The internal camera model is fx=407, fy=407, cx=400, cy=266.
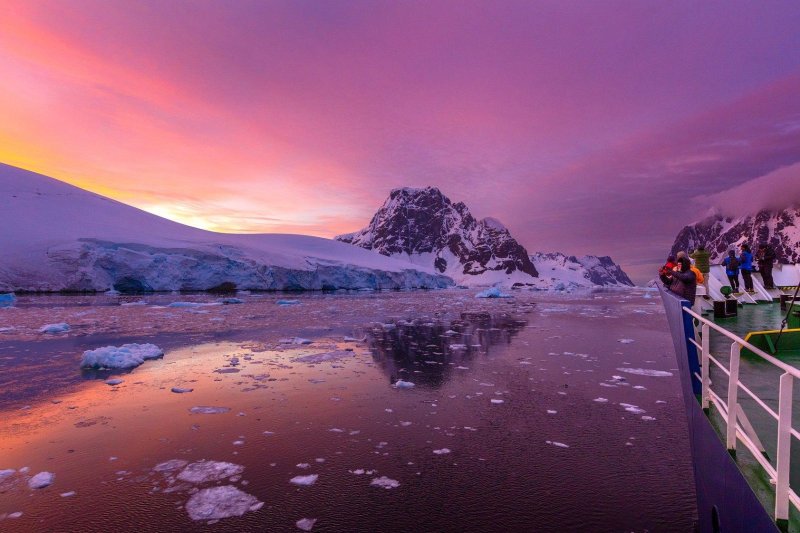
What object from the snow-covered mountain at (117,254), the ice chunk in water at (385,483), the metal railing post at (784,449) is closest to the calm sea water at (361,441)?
the ice chunk in water at (385,483)

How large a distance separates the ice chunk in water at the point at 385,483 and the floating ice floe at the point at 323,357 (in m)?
6.26

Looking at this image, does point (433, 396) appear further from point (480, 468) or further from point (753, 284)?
point (753, 284)

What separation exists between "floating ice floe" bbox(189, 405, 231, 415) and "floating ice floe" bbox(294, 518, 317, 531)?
11.5 ft

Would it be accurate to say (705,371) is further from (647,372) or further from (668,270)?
(668,270)

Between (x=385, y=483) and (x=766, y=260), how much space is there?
52.1 ft

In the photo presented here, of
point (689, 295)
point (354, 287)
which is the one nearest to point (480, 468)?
point (689, 295)

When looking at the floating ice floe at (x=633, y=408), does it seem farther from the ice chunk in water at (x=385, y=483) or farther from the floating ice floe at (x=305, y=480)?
the floating ice floe at (x=305, y=480)

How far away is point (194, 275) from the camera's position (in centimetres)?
5191

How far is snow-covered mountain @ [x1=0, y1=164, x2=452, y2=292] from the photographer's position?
4447 cm

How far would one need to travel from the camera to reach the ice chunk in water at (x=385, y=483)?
4.22 meters

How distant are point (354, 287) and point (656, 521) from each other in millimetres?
72735

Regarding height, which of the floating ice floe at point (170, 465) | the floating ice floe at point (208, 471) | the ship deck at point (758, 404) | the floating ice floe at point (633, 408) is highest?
the ship deck at point (758, 404)

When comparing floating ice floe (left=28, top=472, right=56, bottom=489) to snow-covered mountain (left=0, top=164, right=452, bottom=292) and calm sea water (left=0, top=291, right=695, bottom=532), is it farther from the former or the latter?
snow-covered mountain (left=0, top=164, right=452, bottom=292)

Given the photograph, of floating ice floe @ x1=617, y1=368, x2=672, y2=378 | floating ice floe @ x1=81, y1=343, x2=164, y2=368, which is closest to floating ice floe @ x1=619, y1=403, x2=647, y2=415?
floating ice floe @ x1=617, y1=368, x2=672, y2=378
